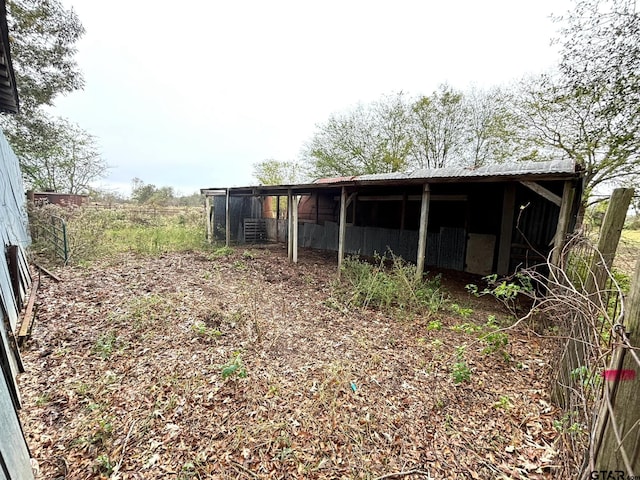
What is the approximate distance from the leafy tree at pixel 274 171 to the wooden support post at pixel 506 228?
19182 mm

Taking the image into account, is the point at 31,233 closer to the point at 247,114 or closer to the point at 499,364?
the point at 499,364

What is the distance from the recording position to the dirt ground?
1.89 meters

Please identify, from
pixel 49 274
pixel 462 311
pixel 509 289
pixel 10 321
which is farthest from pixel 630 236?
pixel 49 274

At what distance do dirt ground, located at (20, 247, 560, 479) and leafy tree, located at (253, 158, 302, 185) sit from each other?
802 inches

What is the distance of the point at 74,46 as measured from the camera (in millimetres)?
9266

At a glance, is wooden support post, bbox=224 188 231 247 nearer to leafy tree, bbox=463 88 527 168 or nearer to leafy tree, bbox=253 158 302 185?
leafy tree, bbox=463 88 527 168

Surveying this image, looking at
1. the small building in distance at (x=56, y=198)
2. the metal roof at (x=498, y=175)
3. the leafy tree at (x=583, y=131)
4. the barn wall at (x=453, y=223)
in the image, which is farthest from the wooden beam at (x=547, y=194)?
the small building in distance at (x=56, y=198)

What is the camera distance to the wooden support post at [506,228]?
5941 mm

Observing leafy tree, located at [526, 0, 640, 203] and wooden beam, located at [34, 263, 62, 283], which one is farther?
leafy tree, located at [526, 0, 640, 203]

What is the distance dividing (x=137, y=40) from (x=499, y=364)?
683 inches

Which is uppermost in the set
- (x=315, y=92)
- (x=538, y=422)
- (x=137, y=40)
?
(x=315, y=92)

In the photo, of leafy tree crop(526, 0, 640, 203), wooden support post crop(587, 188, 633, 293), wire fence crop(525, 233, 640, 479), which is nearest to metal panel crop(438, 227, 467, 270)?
leafy tree crop(526, 0, 640, 203)

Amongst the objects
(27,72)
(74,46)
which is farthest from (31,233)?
(74,46)

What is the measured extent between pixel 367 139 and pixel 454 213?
11072 mm
